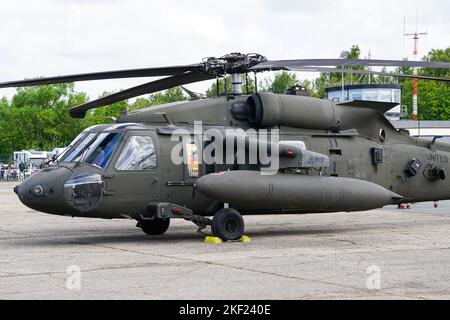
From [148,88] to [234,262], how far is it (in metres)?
4.70

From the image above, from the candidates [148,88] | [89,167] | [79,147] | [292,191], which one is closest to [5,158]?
[148,88]

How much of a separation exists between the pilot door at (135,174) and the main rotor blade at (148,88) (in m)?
1.05

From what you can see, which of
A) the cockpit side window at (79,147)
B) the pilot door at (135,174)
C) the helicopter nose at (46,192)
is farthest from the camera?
the cockpit side window at (79,147)

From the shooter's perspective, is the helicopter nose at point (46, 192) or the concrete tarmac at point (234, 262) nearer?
the concrete tarmac at point (234, 262)

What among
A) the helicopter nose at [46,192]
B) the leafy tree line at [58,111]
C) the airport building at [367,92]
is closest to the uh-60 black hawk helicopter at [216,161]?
the helicopter nose at [46,192]

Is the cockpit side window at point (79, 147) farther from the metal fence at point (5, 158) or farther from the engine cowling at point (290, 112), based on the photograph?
the metal fence at point (5, 158)

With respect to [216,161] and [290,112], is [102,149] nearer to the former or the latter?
[216,161]

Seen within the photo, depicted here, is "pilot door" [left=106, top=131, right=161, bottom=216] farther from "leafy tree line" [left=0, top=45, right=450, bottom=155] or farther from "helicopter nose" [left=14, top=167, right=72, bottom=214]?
"leafy tree line" [left=0, top=45, right=450, bottom=155]

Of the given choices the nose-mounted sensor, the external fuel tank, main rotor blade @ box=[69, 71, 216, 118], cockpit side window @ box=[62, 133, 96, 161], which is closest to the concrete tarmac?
the external fuel tank

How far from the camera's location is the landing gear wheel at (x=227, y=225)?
A: 13.6m

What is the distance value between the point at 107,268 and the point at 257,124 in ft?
16.2

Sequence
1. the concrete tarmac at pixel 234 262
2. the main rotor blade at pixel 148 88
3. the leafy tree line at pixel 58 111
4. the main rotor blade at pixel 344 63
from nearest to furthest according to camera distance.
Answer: the concrete tarmac at pixel 234 262 < the main rotor blade at pixel 344 63 < the main rotor blade at pixel 148 88 < the leafy tree line at pixel 58 111

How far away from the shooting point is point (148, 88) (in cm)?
1465
